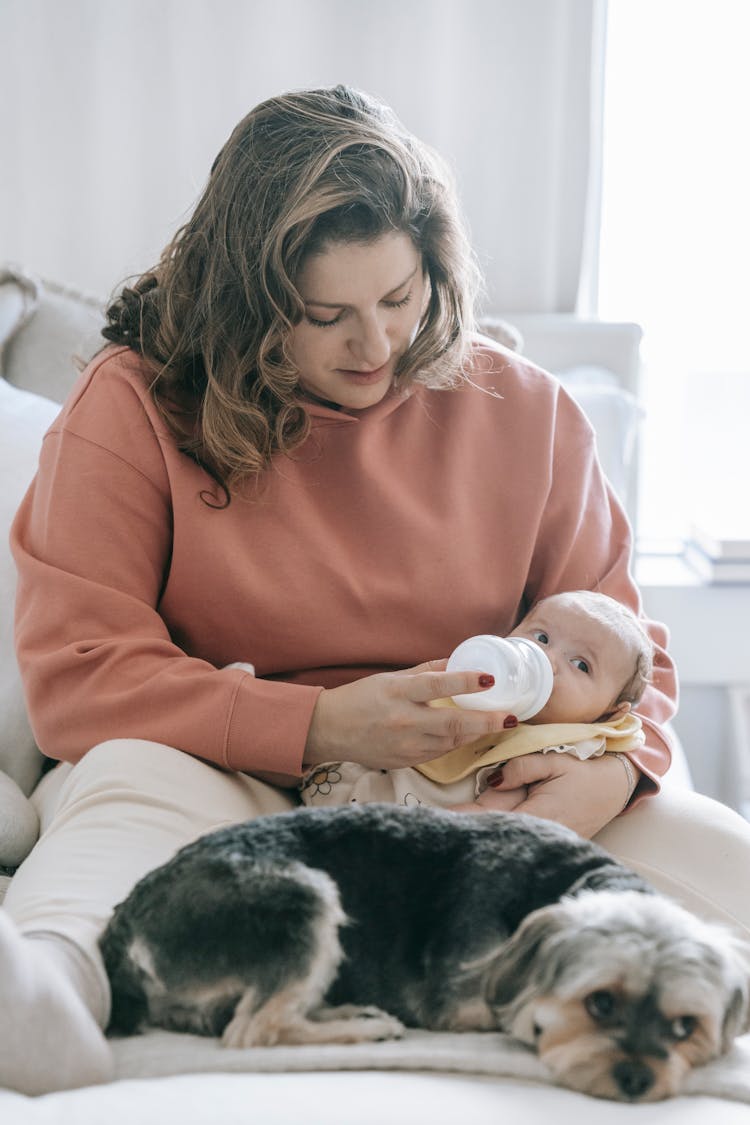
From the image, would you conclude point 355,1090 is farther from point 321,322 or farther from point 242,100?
point 242,100

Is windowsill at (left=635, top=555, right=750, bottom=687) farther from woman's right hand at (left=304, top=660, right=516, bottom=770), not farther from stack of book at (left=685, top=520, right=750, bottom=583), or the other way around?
woman's right hand at (left=304, top=660, right=516, bottom=770)

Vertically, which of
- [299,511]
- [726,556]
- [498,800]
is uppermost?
[299,511]

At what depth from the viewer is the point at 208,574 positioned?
1380mm

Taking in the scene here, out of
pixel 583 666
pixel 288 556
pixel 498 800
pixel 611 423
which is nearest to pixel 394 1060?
pixel 498 800

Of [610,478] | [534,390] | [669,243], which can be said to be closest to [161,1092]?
[534,390]

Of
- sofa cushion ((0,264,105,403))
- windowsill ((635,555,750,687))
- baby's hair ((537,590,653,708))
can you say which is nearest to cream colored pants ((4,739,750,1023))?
baby's hair ((537,590,653,708))

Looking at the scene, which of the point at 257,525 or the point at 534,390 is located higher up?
the point at 534,390

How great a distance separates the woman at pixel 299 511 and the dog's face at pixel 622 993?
35 centimetres

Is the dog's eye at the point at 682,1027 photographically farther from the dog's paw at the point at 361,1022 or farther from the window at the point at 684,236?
the window at the point at 684,236

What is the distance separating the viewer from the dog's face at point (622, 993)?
30.3 inches

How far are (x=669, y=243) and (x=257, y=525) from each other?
1479 millimetres

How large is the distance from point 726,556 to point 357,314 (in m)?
1.33

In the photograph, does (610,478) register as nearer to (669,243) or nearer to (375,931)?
(669,243)

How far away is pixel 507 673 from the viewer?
47.1 inches
